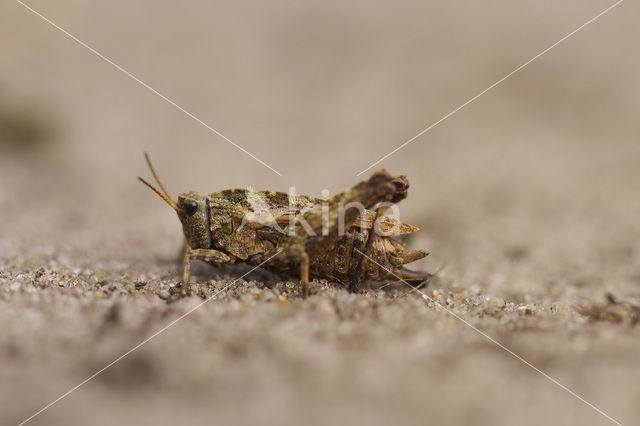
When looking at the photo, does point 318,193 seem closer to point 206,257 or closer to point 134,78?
point 206,257

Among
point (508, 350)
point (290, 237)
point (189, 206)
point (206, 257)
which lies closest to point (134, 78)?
point (189, 206)

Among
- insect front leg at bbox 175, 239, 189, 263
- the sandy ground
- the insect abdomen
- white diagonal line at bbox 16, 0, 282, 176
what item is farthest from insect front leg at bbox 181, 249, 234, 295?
white diagonal line at bbox 16, 0, 282, 176

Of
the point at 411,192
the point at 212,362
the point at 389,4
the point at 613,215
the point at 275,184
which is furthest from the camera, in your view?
the point at 389,4

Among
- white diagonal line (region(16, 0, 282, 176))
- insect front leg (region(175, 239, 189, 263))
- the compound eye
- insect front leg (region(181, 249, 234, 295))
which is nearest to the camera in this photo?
insect front leg (region(181, 249, 234, 295))

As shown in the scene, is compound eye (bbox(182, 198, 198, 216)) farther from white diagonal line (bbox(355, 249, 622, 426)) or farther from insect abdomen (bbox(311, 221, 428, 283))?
white diagonal line (bbox(355, 249, 622, 426))

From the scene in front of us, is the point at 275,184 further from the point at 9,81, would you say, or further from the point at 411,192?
the point at 9,81

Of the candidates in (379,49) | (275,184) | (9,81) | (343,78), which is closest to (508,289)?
(275,184)

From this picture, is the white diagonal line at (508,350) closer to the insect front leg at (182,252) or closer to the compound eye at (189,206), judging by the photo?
the compound eye at (189,206)
